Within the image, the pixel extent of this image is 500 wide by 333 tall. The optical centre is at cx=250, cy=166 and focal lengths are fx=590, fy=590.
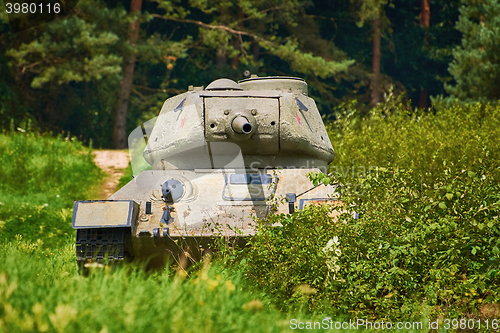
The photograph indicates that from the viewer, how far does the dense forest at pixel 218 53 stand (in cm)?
1816

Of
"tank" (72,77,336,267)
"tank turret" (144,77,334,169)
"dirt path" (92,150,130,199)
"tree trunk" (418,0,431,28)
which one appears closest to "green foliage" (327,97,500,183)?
"tank turret" (144,77,334,169)

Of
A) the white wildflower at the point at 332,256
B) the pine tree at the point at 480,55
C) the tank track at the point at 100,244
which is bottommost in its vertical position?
the tank track at the point at 100,244

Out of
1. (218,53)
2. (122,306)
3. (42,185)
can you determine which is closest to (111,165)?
(42,185)

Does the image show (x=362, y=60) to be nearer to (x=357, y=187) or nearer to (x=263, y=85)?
(x=263, y=85)

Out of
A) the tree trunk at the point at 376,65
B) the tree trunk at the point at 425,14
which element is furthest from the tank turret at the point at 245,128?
the tree trunk at the point at 425,14

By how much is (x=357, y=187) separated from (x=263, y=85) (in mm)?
3096

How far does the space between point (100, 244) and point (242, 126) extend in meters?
1.97

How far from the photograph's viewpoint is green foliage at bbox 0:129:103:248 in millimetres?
8633

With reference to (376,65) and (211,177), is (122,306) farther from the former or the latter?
(376,65)

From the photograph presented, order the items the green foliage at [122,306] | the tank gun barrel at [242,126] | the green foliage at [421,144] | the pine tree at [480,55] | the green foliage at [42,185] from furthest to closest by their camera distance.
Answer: the pine tree at [480,55] → the green foliage at [421,144] → the green foliage at [42,185] → the tank gun barrel at [242,126] → the green foliage at [122,306]

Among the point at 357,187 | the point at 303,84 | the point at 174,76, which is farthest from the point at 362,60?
the point at 357,187

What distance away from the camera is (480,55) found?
663 inches

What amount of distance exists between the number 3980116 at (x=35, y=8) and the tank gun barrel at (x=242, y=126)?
13.6 m

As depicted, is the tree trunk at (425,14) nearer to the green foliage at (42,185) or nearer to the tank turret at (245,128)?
the green foliage at (42,185)
